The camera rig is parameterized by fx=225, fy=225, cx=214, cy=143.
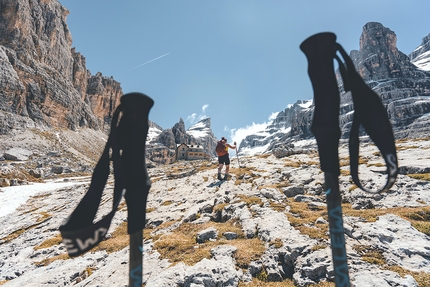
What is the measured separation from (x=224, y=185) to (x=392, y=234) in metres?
12.0

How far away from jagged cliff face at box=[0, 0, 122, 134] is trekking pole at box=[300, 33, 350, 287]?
115715mm

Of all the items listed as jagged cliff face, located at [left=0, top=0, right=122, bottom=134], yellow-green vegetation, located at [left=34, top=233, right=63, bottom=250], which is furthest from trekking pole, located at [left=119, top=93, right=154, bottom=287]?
jagged cliff face, located at [left=0, top=0, right=122, bottom=134]

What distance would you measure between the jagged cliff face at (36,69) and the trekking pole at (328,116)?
4556 inches

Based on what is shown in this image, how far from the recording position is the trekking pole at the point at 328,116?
2422 mm

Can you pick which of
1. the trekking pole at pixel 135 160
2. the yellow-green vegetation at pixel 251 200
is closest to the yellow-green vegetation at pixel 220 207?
the yellow-green vegetation at pixel 251 200

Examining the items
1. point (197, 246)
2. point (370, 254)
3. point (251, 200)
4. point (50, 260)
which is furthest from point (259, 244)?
point (50, 260)

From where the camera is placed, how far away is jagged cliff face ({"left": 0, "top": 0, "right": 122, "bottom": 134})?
316 ft

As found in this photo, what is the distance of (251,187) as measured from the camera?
16438 millimetres

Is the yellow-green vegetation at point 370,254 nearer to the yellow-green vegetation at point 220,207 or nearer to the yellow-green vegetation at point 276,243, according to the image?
the yellow-green vegetation at point 276,243

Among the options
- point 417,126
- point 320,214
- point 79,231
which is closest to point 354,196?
point 320,214

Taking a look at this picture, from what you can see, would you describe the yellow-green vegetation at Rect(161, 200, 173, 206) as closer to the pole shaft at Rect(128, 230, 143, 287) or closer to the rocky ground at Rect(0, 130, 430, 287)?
the rocky ground at Rect(0, 130, 430, 287)

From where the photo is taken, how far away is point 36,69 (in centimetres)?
11462

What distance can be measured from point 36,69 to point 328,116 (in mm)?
149962

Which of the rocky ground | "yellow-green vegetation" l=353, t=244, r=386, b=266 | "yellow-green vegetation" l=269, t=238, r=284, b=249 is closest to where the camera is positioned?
"yellow-green vegetation" l=353, t=244, r=386, b=266
